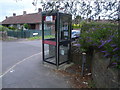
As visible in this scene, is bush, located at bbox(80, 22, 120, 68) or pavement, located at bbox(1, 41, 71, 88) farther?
pavement, located at bbox(1, 41, 71, 88)

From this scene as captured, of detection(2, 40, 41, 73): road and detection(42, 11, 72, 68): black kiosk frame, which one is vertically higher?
detection(42, 11, 72, 68): black kiosk frame

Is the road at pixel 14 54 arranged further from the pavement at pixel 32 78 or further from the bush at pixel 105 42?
the bush at pixel 105 42

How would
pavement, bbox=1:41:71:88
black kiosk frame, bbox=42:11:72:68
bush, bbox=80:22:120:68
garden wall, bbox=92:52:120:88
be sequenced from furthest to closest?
black kiosk frame, bbox=42:11:72:68 → pavement, bbox=1:41:71:88 → bush, bbox=80:22:120:68 → garden wall, bbox=92:52:120:88

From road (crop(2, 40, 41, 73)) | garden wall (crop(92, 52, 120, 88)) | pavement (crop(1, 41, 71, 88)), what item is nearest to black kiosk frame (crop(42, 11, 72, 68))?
pavement (crop(1, 41, 71, 88))

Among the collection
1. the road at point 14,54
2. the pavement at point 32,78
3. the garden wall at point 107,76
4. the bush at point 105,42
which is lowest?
the pavement at point 32,78

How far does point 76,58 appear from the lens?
476cm

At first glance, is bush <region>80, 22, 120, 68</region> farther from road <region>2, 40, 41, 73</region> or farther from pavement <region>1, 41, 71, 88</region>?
road <region>2, 40, 41, 73</region>

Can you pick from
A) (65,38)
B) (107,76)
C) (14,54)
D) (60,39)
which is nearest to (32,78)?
(60,39)

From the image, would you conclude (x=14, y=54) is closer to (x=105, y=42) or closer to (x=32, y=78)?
(x=32, y=78)

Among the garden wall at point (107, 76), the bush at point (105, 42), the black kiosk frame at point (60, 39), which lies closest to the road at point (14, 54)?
the black kiosk frame at point (60, 39)

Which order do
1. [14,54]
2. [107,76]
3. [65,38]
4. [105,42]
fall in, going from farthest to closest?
1. [14,54]
2. [65,38]
3. [105,42]
4. [107,76]

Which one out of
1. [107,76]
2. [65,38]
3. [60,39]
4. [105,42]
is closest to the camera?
[107,76]

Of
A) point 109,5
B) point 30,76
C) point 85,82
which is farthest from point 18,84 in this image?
point 109,5

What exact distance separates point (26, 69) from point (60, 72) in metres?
1.48
